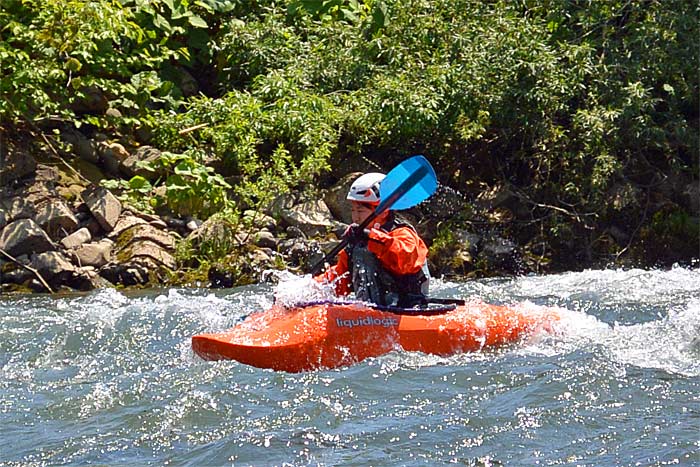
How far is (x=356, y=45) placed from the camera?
1172 cm

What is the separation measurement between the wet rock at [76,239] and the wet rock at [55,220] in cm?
10

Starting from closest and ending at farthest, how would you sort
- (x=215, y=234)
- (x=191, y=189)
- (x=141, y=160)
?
(x=215, y=234) < (x=191, y=189) < (x=141, y=160)

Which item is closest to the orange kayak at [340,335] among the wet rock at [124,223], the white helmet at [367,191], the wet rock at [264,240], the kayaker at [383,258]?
the kayaker at [383,258]

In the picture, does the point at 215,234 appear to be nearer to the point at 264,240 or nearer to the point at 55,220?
the point at 264,240

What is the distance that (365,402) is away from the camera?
5.21 meters

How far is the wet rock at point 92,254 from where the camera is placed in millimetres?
9855

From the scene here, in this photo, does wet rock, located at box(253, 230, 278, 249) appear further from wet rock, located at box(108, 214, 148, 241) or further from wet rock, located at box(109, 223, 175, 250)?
wet rock, located at box(108, 214, 148, 241)

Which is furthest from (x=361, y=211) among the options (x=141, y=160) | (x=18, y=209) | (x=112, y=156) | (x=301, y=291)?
(x=112, y=156)

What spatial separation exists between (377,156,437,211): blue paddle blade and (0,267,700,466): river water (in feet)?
3.31

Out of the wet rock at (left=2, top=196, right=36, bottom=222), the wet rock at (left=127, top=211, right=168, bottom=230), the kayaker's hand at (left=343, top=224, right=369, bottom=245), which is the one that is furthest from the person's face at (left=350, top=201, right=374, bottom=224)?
the wet rock at (left=2, top=196, right=36, bottom=222)

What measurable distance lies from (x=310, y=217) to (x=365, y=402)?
5.44 meters

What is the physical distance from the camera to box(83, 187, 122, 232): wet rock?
10.3 metres

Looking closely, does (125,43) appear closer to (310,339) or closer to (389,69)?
(389,69)

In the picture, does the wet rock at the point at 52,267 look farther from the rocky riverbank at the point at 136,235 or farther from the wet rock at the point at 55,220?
the wet rock at the point at 55,220
